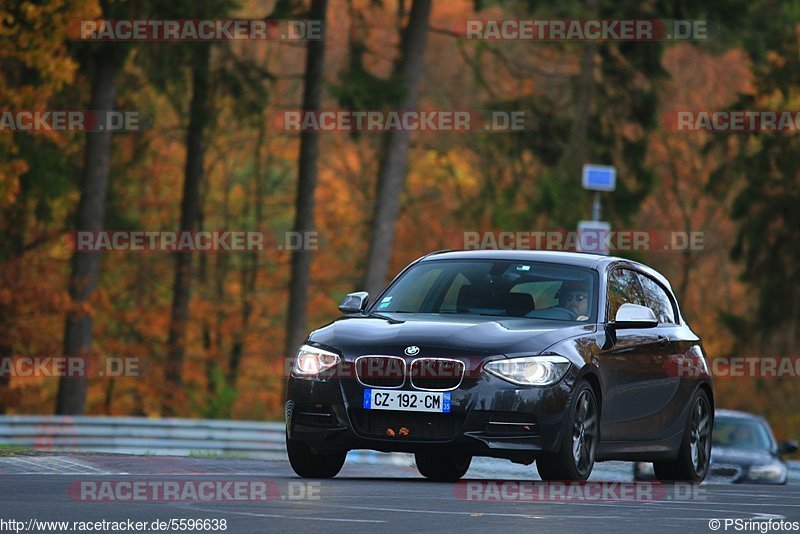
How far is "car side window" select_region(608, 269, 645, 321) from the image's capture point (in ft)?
45.1

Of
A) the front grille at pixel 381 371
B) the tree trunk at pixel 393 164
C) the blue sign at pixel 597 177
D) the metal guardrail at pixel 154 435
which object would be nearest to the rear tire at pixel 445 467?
the front grille at pixel 381 371

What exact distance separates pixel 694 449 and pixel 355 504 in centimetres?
519

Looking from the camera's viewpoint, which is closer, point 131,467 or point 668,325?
point 131,467

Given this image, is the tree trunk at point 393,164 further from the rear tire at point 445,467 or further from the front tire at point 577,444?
the front tire at point 577,444

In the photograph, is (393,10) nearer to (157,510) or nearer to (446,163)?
(446,163)

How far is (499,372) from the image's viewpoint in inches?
472

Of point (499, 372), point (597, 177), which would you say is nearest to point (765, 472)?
point (597, 177)

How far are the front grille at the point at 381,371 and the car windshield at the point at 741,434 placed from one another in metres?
12.3

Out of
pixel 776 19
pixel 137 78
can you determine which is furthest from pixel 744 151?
pixel 137 78

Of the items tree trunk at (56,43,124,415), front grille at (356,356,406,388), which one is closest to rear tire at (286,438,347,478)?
front grille at (356,356,406,388)

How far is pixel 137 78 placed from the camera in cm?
3741

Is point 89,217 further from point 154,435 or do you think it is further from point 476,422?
point 476,422

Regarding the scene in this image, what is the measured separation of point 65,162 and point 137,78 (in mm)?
4719

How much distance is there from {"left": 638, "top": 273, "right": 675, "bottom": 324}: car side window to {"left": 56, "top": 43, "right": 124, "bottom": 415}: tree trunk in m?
17.4
